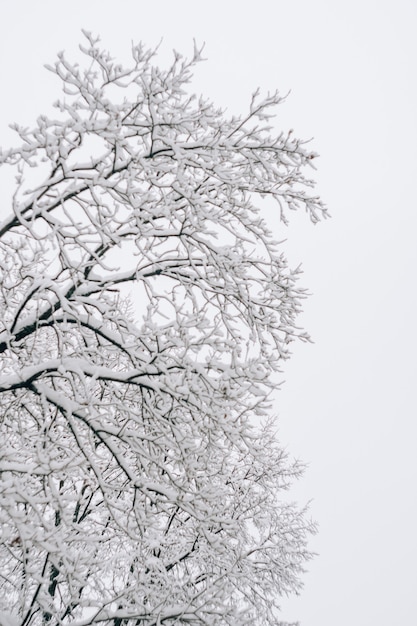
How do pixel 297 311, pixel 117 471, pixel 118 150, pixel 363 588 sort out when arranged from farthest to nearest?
1. pixel 363 588
2. pixel 117 471
3. pixel 297 311
4. pixel 118 150

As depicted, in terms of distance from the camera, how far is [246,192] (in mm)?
5125

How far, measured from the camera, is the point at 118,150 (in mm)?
4195

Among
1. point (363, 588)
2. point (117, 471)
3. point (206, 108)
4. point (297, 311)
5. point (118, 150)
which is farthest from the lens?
point (363, 588)

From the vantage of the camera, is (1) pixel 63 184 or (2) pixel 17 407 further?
(2) pixel 17 407

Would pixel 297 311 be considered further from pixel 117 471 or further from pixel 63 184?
pixel 117 471

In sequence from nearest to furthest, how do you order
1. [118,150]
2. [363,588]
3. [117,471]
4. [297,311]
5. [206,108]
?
[118,150], [206,108], [297,311], [117,471], [363,588]

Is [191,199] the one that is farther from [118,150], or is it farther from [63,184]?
[63,184]

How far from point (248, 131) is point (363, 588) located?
20580cm

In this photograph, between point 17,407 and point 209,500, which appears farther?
point 17,407

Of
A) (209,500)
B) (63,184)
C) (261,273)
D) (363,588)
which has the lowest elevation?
(209,500)

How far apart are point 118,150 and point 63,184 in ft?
2.25

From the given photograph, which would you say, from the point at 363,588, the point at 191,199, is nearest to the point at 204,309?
the point at 191,199

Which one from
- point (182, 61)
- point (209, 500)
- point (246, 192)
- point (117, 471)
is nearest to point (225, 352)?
point (209, 500)

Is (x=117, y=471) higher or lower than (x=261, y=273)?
lower
